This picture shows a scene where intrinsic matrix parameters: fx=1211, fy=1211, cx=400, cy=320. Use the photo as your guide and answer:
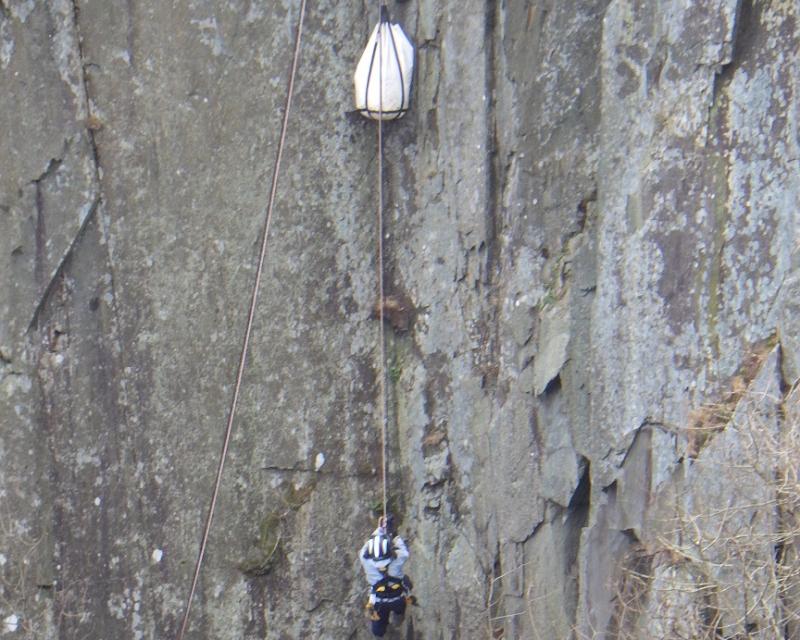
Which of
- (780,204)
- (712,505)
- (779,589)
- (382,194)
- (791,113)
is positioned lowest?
(779,589)

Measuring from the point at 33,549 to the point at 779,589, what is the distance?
13.4ft

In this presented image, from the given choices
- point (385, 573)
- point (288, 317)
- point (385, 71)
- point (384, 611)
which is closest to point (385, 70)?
point (385, 71)

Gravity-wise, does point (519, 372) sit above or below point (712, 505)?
above

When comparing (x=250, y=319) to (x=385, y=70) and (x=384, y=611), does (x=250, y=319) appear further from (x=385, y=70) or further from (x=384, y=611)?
(x=384, y=611)

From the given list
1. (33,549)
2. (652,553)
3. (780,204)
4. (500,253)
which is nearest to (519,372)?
(500,253)

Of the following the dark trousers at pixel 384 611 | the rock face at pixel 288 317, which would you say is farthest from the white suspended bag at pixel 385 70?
the dark trousers at pixel 384 611

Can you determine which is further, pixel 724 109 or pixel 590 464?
pixel 590 464

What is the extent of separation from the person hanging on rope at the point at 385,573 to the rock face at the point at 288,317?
1.15ft

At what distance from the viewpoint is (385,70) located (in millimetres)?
6441

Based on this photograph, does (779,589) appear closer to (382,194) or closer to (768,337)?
(768,337)

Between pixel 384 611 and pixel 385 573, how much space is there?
24 centimetres

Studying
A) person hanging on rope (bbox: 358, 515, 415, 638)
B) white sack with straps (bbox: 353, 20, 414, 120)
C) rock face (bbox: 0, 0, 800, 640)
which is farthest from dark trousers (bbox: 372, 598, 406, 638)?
white sack with straps (bbox: 353, 20, 414, 120)

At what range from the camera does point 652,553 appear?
17.2 feet

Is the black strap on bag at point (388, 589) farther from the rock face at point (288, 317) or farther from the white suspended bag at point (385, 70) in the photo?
the white suspended bag at point (385, 70)
